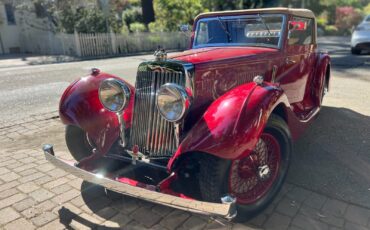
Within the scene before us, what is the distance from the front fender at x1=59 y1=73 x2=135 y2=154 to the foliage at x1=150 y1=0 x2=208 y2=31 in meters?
16.3

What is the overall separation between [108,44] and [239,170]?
1484 centimetres

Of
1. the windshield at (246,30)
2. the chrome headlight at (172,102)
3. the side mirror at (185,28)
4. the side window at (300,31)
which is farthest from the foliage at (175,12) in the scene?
the chrome headlight at (172,102)

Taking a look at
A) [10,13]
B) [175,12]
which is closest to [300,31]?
[175,12]

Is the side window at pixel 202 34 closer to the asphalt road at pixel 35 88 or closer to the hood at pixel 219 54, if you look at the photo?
the hood at pixel 219 54

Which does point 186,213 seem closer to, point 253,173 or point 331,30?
point 253,173

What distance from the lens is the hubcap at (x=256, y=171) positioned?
2588 millimetres

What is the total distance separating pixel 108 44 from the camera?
16094 millimetres

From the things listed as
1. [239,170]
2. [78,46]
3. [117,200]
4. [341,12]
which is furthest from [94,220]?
[341,12]

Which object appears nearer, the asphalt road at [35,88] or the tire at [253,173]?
the tire at [253,173]

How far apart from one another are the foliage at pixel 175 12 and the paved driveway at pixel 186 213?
52.3 feet

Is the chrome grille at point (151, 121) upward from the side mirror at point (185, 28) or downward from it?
downward

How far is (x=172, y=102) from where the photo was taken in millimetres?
2434

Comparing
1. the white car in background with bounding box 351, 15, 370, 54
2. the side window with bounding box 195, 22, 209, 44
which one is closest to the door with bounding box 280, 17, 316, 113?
the side window with bounding box 195, 22, 209, 44

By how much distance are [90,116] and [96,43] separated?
44.2 feet
